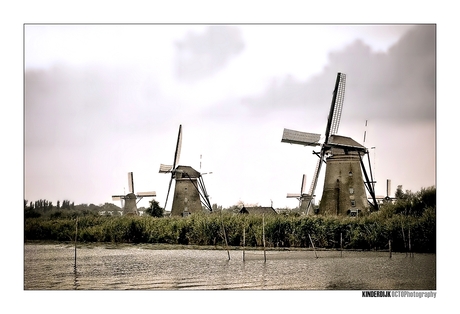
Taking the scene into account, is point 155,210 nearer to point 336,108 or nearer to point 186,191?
point 186,191

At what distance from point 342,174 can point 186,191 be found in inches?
338

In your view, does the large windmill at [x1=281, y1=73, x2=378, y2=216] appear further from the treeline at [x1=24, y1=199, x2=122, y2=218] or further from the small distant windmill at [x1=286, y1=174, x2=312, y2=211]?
the treeline at [x1=24, y1=199, x2=122, y2=218]

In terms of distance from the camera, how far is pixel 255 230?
21.2 metres

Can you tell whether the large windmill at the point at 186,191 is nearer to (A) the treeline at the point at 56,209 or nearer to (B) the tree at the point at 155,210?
(B) the tree at the point at 155,210

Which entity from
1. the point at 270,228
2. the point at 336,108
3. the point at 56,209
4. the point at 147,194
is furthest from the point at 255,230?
the point at 147,194

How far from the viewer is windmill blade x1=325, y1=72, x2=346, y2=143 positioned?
18947mm

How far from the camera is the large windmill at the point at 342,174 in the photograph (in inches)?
869

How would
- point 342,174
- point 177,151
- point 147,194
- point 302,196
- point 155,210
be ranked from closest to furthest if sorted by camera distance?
point 342,174
point 177,151
point 155,210
point 302,196
point 147,194

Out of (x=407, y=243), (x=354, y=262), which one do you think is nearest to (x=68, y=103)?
(x=354, y=262)

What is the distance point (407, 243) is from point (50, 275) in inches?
410

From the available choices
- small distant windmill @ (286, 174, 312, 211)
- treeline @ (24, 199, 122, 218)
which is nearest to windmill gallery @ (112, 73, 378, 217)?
treeline @ (24, 199, 122, 218)

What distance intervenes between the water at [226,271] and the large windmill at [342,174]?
10.3ft

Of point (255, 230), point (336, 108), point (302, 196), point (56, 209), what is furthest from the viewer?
point (302, 196)

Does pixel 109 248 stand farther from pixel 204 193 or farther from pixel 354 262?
pixel 354 262
